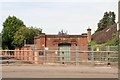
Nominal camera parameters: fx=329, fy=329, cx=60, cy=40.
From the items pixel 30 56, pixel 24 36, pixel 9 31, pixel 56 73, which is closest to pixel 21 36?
pixel 24 36

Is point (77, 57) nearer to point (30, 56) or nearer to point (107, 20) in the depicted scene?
point (30, 56)

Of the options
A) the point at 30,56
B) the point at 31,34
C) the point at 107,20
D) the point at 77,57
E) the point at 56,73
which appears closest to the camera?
the point at 56,73

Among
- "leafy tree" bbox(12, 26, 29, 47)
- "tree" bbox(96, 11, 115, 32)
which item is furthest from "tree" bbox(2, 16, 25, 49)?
"tree" bbox(96, 11, 115, 32)

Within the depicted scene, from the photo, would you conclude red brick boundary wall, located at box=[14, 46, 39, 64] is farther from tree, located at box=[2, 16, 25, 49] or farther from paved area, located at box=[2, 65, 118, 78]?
tree, located at box=[2, 16, 25, 49]

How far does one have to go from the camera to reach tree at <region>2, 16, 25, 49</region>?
3265 inches

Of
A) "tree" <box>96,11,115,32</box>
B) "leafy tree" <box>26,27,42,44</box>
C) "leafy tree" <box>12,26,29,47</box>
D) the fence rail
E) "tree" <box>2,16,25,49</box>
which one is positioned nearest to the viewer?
the fence rail

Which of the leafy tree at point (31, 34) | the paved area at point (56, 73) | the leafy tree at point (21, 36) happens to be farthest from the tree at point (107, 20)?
the paved area at point (56, 73)

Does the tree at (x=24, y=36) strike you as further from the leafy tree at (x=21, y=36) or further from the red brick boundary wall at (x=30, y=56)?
the red brick boundary wall at (x=30, y=56)

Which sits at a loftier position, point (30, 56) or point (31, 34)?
point (31, 34)

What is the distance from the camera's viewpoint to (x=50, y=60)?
105 ft

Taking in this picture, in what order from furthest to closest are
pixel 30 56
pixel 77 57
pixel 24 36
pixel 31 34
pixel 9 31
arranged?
1. pixel 9 31
2. pixel 31 34
3. pixel 24 36
4. pixel 77 57
5. pixel 30 56

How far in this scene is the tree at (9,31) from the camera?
8294 centimetres

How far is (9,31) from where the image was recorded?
276ft

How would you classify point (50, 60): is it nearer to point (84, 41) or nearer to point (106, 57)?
point (106, 57)
